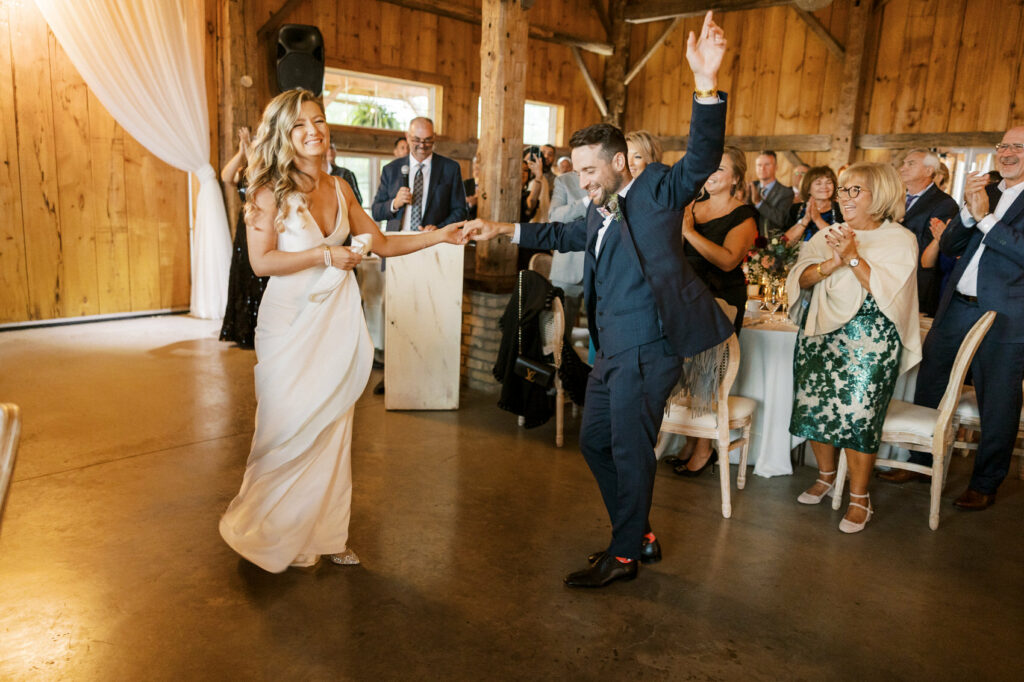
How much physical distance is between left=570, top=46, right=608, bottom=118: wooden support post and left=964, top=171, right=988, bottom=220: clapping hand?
8.63m

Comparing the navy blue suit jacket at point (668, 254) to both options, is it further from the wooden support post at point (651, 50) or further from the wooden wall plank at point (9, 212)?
the wooden support post at point (651, 50)

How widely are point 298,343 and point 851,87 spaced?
29.5 ft

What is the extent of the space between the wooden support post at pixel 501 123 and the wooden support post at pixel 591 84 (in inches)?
256

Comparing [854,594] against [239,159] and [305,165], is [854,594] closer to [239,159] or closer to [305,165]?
[305,165]

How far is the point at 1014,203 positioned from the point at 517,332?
2.45m

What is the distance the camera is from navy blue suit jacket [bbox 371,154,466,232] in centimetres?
557

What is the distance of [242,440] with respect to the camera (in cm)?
415

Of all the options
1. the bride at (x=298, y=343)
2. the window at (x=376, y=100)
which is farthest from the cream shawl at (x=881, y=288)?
the window at (x=376, y=100)

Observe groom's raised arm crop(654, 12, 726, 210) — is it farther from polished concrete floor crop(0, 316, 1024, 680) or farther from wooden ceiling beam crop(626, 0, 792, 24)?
wooden ceiling beam crop(626, 0, 792, 24)

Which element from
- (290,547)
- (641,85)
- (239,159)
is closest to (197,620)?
(290,547)

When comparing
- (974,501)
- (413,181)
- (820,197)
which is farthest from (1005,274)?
(413,181)

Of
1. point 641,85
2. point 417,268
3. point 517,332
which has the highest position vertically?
point 641,85

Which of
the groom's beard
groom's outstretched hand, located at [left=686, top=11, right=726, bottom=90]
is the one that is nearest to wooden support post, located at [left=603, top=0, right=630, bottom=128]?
the groom's beard

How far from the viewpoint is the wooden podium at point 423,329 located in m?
4.70
